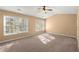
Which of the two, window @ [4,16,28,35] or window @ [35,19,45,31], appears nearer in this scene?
window @ [4,16,28,35]

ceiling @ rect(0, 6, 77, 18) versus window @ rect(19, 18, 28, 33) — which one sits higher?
ceiling @ rect(0, 6, 77, 18)

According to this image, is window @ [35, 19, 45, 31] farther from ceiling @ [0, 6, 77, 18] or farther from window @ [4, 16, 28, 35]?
window @ [4, 16, 28, 35]

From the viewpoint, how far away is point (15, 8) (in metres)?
1.79

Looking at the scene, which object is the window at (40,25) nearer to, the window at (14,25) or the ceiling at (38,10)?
the ceiling at (38,10)

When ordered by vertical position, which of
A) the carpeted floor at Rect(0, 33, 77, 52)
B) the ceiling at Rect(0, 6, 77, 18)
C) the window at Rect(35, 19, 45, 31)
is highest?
the ceiling at Rect(0, 6, 77, 18)

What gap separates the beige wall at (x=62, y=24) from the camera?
1.82 metres

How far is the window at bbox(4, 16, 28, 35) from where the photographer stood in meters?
1.74

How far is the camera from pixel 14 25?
5.99ft

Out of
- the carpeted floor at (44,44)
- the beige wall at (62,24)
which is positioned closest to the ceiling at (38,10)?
the beige wall at (62,24)

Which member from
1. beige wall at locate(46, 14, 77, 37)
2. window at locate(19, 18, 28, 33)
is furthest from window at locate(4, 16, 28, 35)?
beige wall at locate(46, 14, 77, 37)

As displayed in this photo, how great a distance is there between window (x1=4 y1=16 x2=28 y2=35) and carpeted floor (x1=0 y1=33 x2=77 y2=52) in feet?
0.60

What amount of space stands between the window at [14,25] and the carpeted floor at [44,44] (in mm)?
184

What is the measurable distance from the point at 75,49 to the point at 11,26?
3.95 feet
